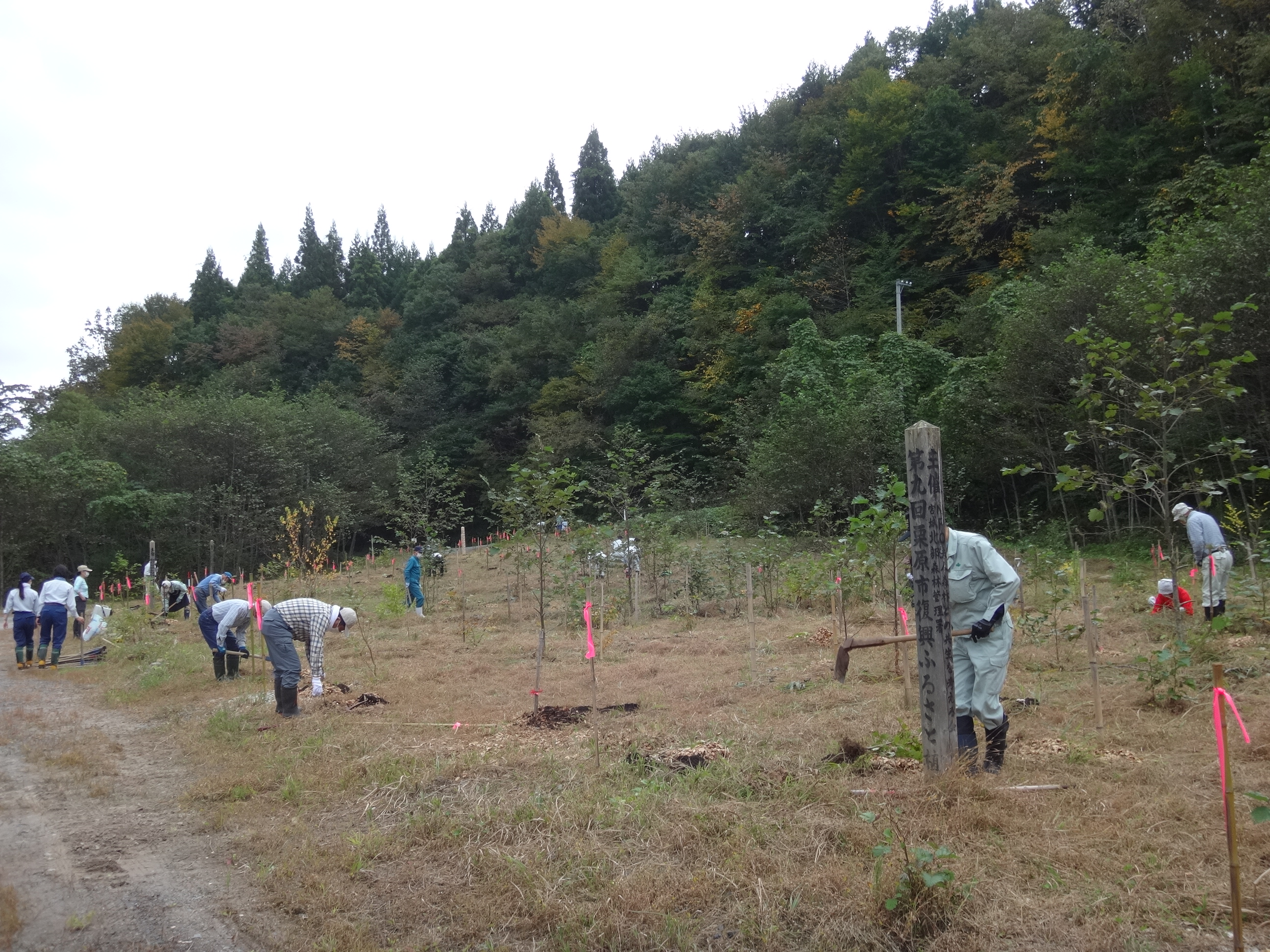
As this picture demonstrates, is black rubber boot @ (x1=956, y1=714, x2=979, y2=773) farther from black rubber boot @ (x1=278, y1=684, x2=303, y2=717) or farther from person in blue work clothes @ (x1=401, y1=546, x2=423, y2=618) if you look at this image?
person in blue work clothes @ (x1=401, y1=546, x2=423, y2=618)

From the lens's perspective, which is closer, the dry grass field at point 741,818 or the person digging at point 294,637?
the dry grass field at point 741,818

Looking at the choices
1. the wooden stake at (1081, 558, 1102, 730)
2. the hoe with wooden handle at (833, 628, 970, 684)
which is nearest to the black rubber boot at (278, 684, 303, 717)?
the hoe with wooden handle at (833, 628, 970, 684)

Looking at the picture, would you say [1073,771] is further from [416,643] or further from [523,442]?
[523,442]

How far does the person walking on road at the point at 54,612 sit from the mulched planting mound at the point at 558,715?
9.20m

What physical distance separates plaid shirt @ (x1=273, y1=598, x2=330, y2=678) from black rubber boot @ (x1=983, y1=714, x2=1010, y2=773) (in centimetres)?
613

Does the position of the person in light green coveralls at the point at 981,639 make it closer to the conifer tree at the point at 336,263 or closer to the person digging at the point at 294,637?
the person digging at the point at 294,637

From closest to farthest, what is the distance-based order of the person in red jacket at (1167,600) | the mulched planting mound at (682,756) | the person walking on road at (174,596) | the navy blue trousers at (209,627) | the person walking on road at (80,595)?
the mulched planting mound at (682,756) < the person in red jacket at (1167,600) < the navy blue trousers at (209,627) < the person walking on road at (80,595) < the person walking on road at (174,596)

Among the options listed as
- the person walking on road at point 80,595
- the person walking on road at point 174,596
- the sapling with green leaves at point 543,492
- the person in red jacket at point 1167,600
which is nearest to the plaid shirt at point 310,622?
the sapling with green leaves at point 543,492

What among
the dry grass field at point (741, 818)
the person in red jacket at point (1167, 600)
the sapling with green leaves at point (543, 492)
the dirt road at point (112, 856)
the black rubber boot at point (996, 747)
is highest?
the sapling with green leaves at point (543, 492)

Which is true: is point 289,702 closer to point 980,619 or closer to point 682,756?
point 682,756

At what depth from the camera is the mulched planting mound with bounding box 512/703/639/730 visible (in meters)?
6.88

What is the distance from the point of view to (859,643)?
581cm

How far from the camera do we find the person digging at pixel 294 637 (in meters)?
7.91

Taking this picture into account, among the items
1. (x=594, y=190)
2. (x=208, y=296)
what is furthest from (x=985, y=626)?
(x=208, y=296)
